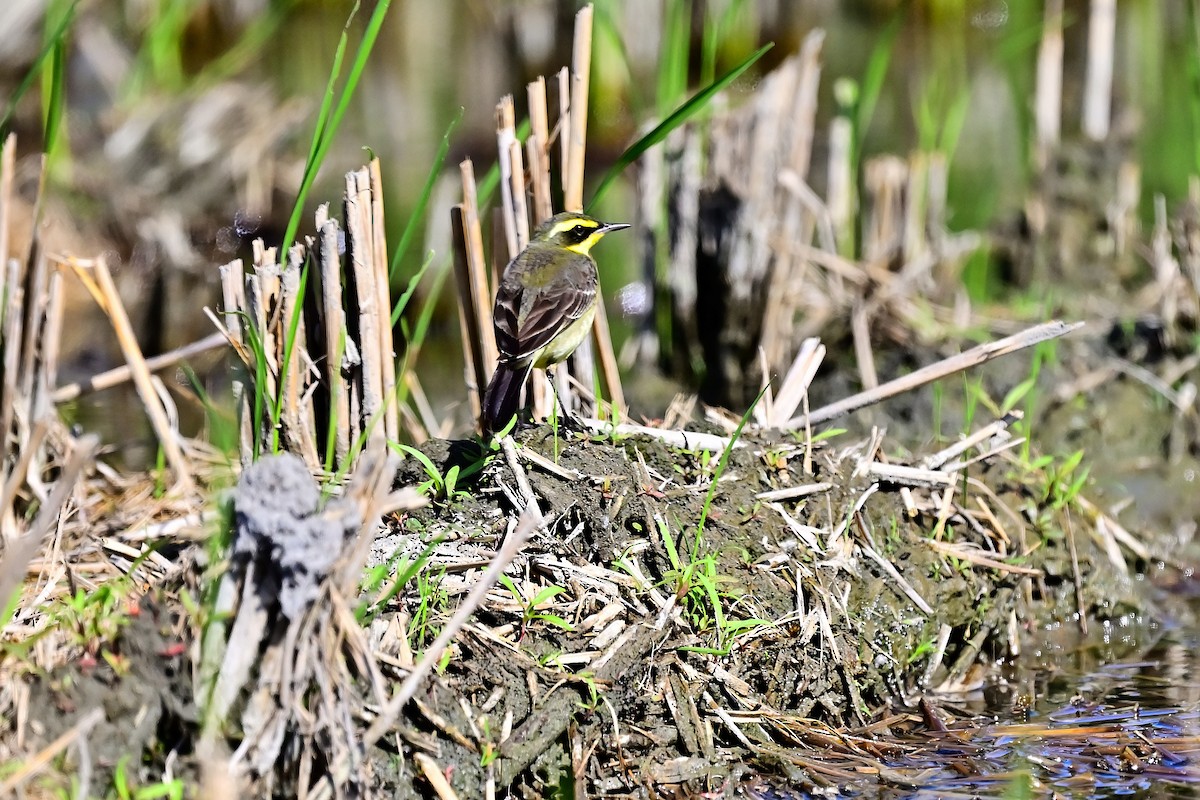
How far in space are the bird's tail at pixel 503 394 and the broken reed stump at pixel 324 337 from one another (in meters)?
0.39

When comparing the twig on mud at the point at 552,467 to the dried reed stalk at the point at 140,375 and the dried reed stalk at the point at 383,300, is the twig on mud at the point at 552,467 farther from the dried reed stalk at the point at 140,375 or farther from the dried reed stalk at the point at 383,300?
the dried reed stalk at the point at 140,375

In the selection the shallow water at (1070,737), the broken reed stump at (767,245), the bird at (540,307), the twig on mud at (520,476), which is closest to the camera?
the shallow water at (1070,737)

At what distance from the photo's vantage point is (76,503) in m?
5.66

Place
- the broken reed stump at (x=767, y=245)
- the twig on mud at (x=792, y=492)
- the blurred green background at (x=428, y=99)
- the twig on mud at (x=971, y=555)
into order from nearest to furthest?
1. the twig on mud at (x=792, y=492)
2. the twig on mud at (x=971, y=555)
3. the broken reed stump at (x=767, y=245)
4. the blurred green background at (x=428, y=99)

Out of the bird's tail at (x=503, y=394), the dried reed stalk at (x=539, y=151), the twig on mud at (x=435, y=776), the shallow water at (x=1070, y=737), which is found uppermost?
the dried reed stalk at (x=539, y=151)

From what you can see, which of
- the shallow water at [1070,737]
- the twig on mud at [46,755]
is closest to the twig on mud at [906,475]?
the shallow water at [1070,737]

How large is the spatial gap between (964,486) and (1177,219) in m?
3.30

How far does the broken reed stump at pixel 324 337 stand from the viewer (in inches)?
208

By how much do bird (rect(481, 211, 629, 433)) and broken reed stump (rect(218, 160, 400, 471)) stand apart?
0.47m

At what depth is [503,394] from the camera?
18.1 feet

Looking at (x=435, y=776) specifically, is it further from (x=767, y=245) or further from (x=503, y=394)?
(x=767, y=245)

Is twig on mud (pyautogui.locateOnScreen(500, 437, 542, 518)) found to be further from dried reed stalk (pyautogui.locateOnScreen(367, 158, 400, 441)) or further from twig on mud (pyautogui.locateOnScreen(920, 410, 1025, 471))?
twig on mud (pyautogui.locateOnScreen(920, 410, 1025, 471))

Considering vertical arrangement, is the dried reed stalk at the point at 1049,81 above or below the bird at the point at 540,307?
above

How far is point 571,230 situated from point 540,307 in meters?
0.79
